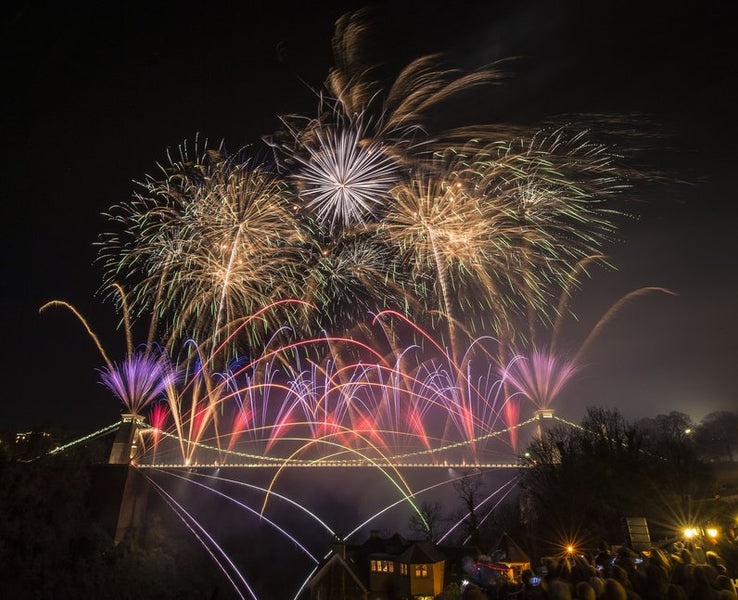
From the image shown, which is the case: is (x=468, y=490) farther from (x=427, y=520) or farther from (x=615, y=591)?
(x=615, y=591)

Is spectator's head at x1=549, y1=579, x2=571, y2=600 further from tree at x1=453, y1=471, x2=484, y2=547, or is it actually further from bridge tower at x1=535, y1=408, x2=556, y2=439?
bridge tower at x1=535, y1=408, x2=556, y2=439

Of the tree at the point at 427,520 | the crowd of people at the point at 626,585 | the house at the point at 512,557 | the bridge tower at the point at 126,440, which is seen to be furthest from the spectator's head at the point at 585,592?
the bridge tower at the point at 126,440

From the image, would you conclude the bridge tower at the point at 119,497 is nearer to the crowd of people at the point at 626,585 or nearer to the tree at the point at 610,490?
the tree at the point at 610,490

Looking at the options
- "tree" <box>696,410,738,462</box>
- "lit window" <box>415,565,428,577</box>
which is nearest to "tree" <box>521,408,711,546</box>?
"lit window" <box>415,565,428,577</box>

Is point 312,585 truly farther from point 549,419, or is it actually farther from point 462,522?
point 549,419

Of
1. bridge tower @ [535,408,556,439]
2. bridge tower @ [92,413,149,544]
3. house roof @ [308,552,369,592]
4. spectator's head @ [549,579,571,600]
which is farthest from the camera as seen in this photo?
bridge tower @ [535,408,556,439]

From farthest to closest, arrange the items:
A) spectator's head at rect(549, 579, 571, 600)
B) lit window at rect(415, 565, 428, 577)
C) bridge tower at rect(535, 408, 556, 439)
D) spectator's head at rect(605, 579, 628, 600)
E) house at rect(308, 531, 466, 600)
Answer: bridge tower at rect(535, 408, 556, 439), lit window at rect(415, 565, 428, 577), house at rect(308, 531, 466, 600), spectator's head at rect(605, 579, 628, 600), spectator's head at rect(549, 579, 571, 600)

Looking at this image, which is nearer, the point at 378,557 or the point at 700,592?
the point at 700,592

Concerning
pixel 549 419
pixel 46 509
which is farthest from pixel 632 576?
pixel 549 419
